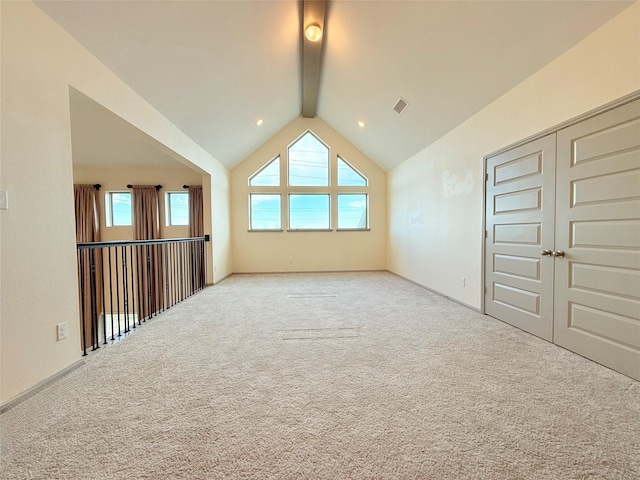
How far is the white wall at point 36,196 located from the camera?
1634 mm

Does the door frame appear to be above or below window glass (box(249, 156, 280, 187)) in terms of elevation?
below

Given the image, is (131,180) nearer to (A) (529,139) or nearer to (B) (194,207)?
(B) (194,207)

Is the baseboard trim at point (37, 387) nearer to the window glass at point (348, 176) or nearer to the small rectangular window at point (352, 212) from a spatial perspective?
the small rectangular window at point (352, 212)

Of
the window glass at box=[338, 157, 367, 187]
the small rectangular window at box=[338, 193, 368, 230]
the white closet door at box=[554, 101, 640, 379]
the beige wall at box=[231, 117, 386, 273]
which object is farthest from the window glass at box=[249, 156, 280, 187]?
the white closet door at box=[554, 101, 640, 379]

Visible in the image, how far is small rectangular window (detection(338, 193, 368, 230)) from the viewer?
7.04 meters

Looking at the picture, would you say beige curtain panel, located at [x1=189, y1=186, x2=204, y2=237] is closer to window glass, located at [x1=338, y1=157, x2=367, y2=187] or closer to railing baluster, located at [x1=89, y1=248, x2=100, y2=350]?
window glass, located at [x1=338, y1=157, x2=367, y2=187]

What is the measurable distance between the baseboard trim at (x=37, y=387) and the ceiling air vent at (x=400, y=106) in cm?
477

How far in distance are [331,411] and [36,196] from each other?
92.1 inches

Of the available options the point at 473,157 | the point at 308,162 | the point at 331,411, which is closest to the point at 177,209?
the point at 308,162

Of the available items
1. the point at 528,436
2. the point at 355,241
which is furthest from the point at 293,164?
the point at 528,436

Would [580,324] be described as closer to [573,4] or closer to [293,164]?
[573,4]

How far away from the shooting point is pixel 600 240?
2.10 metres

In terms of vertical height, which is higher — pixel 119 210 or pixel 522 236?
pixel 119 210

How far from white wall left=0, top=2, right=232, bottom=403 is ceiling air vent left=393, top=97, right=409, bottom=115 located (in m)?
3.69
